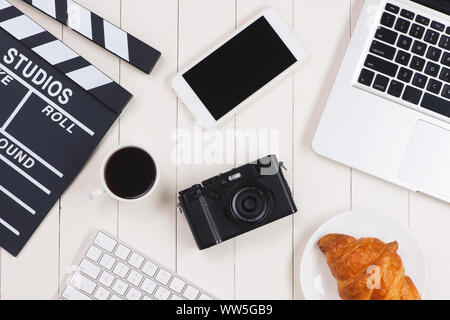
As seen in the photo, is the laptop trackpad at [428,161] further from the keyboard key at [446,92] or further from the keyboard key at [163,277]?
the keyboard key at [163,277]

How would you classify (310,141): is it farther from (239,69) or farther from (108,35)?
(108,35)

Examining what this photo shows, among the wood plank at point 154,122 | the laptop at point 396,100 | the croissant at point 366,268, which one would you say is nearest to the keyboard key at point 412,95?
the laptop at point 396,100

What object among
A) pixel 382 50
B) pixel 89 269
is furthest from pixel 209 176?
pixel 382 50

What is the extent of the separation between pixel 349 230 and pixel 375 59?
0.93ft

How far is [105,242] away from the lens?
0.80 m

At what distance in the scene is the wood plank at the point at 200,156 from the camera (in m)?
0.81

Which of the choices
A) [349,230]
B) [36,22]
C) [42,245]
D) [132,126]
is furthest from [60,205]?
[349,230]

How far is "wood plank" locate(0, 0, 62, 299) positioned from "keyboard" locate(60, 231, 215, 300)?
40 millimetres

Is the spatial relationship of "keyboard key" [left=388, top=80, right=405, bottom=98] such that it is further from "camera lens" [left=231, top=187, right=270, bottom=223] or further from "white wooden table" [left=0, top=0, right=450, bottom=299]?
"camera lens" [left=231, top=187, right=270, bottom=223]

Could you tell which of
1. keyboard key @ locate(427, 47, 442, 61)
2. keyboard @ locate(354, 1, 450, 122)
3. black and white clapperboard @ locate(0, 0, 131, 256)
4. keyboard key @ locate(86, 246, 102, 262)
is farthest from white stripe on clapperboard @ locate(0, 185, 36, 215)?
keyboard key @ locate(427, 47, 442, 61)

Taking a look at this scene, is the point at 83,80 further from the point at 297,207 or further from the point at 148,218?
the point at 297,207

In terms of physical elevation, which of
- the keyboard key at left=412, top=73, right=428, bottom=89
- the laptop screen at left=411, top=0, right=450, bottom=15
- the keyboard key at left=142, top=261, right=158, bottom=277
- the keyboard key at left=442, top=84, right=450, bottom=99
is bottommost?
the keyboard key at left=142, top=261, right=158, bottom=277

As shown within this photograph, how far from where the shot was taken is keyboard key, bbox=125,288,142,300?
79 cm

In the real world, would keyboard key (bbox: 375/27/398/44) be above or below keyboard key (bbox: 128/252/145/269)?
above
